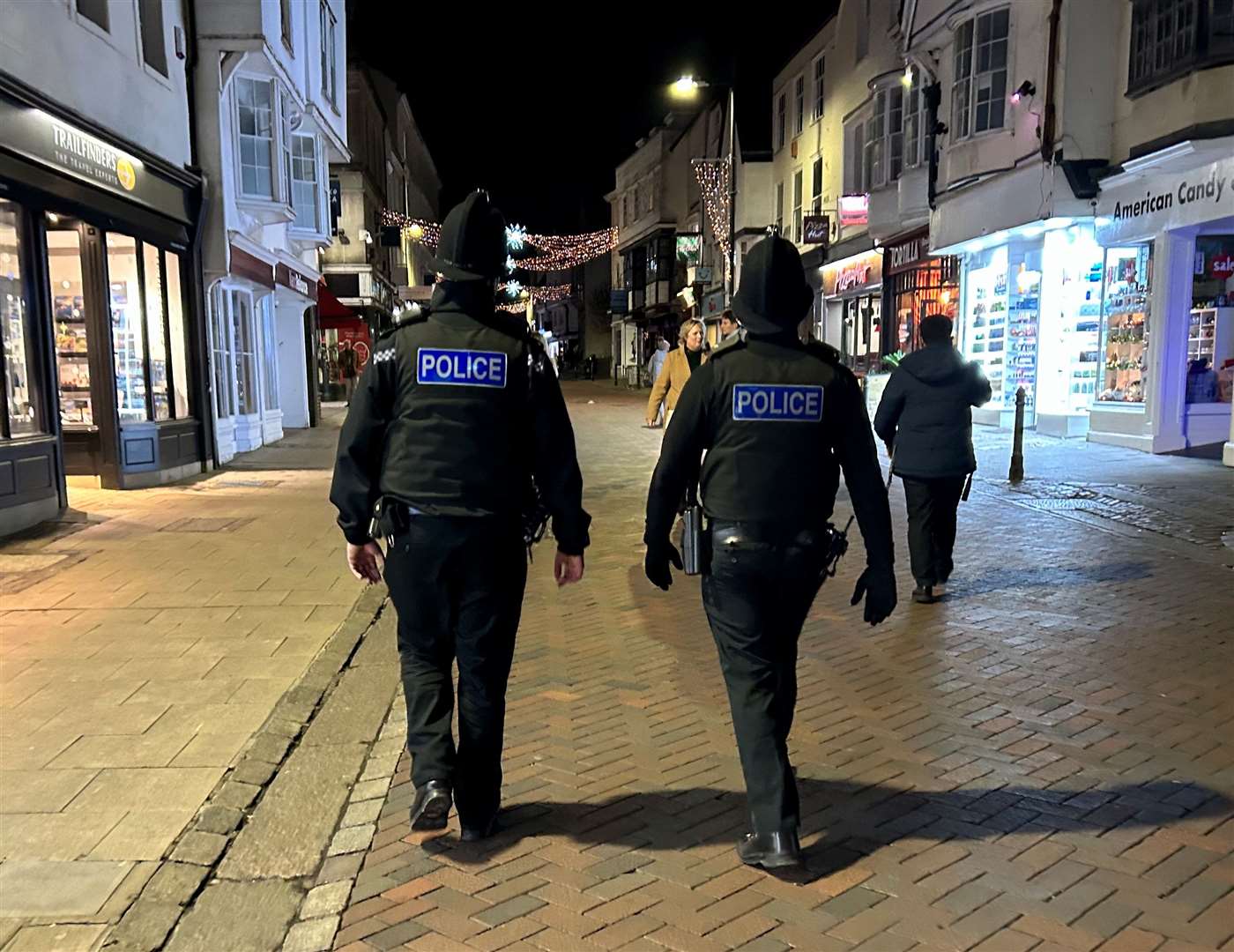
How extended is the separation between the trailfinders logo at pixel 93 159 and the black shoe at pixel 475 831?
858cm

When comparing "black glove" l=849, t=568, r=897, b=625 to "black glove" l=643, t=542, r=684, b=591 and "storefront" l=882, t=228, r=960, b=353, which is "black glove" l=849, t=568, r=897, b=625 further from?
Result: "storefront" l=882, t=228, r=960, b=353

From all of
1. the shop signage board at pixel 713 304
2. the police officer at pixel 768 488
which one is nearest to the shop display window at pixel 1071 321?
the police officer at pixel 768 488

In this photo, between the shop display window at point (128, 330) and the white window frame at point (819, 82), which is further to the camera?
the white window frame at point (819, 82)

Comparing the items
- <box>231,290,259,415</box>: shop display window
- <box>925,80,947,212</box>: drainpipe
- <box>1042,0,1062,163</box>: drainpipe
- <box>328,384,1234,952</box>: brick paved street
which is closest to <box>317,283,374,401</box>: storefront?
<box>231,290,259,415</box>: shop display window

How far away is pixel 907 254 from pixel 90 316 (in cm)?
1687

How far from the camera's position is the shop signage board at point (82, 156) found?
8383 millimetres

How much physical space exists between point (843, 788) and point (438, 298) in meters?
2.41

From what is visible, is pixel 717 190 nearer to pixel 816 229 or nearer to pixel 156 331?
pixel 816 229

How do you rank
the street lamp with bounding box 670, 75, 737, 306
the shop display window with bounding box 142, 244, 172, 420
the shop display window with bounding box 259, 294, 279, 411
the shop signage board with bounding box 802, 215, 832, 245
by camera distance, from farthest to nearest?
the shop signage board with bounding box 802, 215, 832, 245, the street lamp with bounding box 670, 75, 737, 306, the shop display window with bounding box 259, 294, 279, 411, the shop display window with bounding box 142, 244, 172, 420

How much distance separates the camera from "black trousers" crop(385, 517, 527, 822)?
3.13m

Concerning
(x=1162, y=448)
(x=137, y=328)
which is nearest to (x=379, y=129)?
(x=137, y=328)

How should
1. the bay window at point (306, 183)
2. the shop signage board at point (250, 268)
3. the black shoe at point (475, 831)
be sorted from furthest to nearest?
1. the bay window at point (306, 183)
2. the shop signage board at point (250, 268)
3. the black shoe at point (475, 831)

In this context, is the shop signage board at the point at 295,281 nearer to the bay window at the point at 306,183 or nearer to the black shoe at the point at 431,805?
the bay window at the point at 306,183

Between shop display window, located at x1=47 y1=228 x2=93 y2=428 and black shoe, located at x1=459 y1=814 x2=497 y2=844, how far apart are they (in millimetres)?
9755
